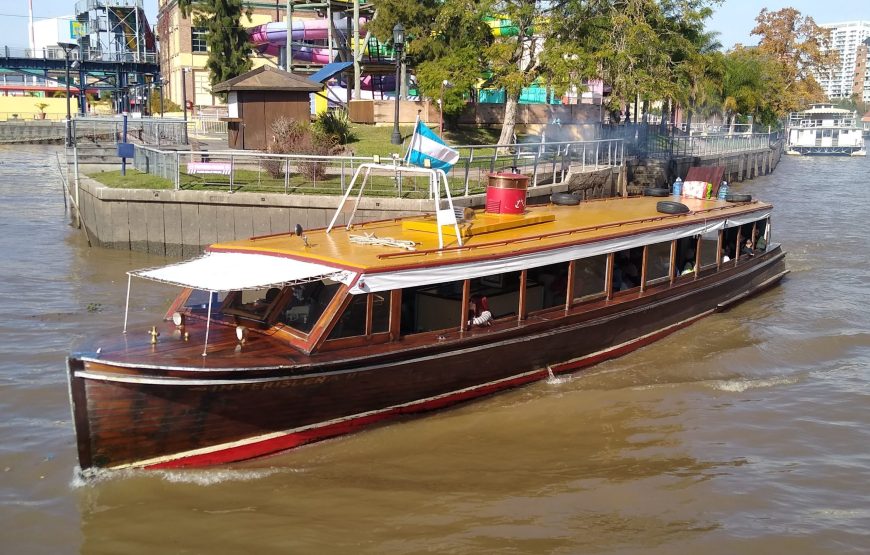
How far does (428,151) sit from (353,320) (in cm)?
265

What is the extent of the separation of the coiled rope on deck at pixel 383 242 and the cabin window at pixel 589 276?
273 centimetres

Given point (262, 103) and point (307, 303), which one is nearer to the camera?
point (307, 303)

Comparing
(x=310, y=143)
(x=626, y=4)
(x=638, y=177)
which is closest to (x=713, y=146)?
(x=638, y=177)

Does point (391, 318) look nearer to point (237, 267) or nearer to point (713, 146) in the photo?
point (237, 267)

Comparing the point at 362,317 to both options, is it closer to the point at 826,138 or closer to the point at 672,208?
the point at 672,208

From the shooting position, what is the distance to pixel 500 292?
35.2 ft

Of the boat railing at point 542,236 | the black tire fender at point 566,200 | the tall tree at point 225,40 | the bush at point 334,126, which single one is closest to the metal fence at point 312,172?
the black tire fender at point 566,200

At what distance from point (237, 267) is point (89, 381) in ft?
7.10

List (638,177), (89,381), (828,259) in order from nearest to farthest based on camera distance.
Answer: (89,381) < (828,259) < (638,177)

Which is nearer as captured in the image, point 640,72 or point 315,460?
point 315,460

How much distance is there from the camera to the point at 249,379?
8.16 m

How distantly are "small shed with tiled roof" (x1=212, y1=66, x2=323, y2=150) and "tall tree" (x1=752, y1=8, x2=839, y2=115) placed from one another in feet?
181

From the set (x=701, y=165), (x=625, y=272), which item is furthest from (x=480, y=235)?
(x=701, y=165)

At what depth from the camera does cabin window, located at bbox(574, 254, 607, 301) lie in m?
11.7
